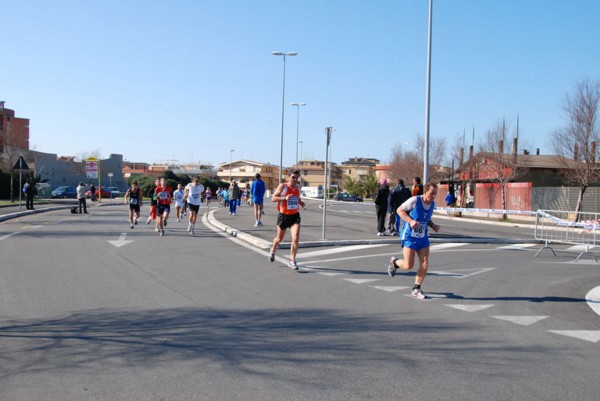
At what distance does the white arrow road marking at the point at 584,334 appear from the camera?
646 cm

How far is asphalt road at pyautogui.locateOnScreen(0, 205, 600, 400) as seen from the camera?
4.75m

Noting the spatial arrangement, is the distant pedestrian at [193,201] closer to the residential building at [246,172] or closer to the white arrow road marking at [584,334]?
the white arrow road marking at [584,334]

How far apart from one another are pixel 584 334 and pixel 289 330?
11.3ft

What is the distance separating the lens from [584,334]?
664cm

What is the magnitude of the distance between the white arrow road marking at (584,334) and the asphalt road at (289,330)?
0.03 metres

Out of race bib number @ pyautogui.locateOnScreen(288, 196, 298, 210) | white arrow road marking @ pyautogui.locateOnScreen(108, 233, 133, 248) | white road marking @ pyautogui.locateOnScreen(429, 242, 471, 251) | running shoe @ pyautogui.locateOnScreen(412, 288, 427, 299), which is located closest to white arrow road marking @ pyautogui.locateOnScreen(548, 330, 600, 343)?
running shoe @ pyautogui.locateOnScreen(412, 288, 427, 299)

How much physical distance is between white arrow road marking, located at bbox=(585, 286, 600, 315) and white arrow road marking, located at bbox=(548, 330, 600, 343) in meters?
1.22

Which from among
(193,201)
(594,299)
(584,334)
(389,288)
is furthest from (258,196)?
(584,334)

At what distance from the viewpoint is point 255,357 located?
541cm

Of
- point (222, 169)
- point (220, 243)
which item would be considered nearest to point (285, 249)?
point (220, 243)

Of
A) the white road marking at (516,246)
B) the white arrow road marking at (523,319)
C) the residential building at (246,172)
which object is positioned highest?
the residential building at (246,172)

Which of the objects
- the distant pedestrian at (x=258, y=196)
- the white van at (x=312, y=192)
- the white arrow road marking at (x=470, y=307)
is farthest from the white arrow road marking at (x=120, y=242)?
the white van at (x=312, y=192)

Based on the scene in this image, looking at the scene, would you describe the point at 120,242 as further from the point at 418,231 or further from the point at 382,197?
the point at 418,231

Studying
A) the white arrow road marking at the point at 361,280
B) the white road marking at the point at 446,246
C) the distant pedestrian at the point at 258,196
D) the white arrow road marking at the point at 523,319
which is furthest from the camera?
the distant pedestrian at the point at 258,196
